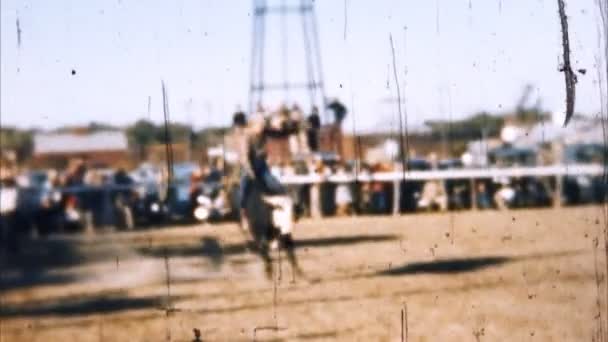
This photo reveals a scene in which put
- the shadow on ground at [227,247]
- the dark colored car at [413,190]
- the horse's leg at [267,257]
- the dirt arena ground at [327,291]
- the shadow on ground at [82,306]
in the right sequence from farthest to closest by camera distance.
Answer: the dark colored car at [413,190], the shadow on ground at [227,247], the horse's leg at [267,257], the shadow on ground at [82,306], the dirt arena ground at [327,291]

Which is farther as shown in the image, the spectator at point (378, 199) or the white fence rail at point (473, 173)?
the spectator at point (378, 199)

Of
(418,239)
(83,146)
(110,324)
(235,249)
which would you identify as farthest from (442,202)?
(110,324)

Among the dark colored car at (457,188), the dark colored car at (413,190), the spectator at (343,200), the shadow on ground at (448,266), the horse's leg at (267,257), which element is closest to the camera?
the horse's leg at (267,257)

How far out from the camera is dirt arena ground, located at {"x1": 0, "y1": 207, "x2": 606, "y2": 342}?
2.76 meters

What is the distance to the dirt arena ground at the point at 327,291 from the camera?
276 centimetres

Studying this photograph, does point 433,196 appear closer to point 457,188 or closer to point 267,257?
point 457,188

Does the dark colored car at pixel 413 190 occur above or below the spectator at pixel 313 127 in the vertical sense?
below

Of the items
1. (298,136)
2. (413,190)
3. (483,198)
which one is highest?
(298,136)

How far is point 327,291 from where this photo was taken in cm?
354

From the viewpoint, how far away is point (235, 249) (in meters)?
5.65

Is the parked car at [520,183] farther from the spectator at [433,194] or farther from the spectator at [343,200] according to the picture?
the spectator at [343,200]

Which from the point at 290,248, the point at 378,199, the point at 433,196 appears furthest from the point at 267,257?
the point at 433,196

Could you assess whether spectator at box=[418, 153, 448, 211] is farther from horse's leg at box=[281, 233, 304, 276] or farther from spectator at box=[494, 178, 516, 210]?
horse's leg at box=[281, 233, 304, 276]

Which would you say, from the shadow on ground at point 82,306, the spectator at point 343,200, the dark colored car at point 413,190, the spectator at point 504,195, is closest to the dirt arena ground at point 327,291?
the shadow on ground at point 82,306
